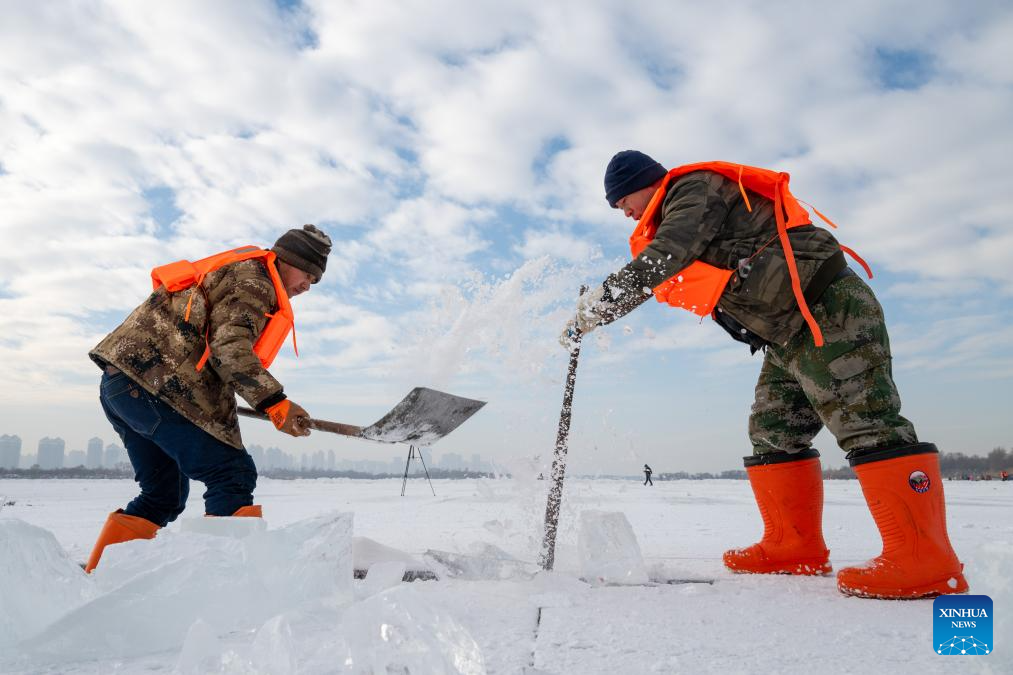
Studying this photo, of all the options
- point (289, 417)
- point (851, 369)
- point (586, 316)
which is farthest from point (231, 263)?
point (851, 369)

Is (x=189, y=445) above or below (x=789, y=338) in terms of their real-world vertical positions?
below

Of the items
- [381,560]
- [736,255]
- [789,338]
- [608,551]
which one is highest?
[736,255]

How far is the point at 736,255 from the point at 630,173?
69cm

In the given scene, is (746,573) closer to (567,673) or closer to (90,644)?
(567,673)

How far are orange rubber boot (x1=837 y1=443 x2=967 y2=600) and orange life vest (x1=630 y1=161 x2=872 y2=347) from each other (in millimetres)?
545

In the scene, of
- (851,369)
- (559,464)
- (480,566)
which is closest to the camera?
(851,369)

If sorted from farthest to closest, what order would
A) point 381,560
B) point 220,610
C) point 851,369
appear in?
point 381,560, point 851,369, point 220,610

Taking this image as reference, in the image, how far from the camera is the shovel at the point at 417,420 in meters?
2.76

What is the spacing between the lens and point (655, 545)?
3678mm

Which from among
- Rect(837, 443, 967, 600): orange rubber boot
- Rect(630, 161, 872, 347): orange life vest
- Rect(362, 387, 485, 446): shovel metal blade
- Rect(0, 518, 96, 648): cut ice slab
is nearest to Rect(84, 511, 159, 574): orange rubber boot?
Rect(362, 387, 485, 446): shovel metal blade

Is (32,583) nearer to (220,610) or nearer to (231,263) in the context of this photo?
(220,610)

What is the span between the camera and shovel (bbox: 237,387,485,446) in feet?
9.05

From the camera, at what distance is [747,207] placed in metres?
2.49

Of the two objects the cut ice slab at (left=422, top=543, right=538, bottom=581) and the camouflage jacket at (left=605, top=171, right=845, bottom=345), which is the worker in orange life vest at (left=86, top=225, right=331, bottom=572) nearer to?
the cut ice slab at (left=422, top=543, right=538, bottom=581)
